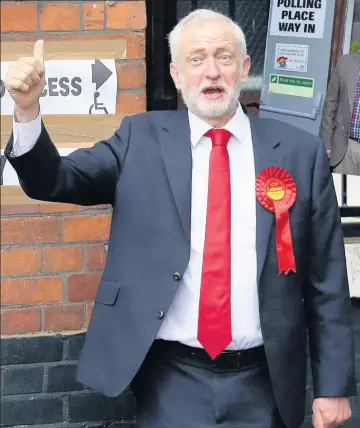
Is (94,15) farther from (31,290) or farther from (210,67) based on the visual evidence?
(31,290)

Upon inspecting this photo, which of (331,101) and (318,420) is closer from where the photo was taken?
(318,420)

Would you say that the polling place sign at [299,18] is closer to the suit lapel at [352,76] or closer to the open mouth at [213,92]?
the suit lapel at [352,76]

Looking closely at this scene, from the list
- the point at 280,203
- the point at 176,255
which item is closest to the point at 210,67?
the point at 280,203

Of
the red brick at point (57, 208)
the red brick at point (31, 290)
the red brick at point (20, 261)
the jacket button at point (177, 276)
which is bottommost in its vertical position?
the red brick at point (31, 290)

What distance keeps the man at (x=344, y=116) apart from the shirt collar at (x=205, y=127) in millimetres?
991

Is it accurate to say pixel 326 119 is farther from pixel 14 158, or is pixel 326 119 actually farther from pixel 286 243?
pixel 14 158

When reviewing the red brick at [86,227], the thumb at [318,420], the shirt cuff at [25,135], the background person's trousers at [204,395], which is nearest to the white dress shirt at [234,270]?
the background person's trousers at [204,395]

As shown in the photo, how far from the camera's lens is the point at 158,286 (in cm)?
260

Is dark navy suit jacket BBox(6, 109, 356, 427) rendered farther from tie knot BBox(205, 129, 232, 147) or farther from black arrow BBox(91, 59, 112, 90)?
black arrow BBox(91, 59, 112, 90)

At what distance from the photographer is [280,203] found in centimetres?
265

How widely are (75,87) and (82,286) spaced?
32.5 inches

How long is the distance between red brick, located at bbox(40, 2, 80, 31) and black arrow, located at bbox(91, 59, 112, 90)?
0.54 feet

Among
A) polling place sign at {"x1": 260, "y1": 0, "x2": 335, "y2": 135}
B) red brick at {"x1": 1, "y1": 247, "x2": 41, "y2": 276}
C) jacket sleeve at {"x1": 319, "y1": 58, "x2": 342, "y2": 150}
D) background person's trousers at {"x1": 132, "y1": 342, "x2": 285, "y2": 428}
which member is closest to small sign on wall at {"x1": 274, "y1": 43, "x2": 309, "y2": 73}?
polling place sign at {"x1": 260, "y1": 0, "x2": 335, "y2": 135}

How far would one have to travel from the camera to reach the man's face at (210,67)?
266 centimetres
